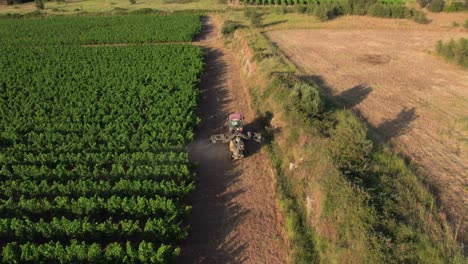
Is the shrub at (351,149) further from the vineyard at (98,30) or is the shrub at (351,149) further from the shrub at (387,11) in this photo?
the shrub at (387,11)

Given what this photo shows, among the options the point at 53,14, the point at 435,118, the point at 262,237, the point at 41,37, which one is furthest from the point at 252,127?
the point at 53,14

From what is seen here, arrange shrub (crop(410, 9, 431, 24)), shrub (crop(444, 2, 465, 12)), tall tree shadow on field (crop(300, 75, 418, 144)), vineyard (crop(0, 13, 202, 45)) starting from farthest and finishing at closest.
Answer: shrub (crop(444, 2, 465, 12))
shrub (crop(410, 9, 431, 24))
vineyard (crop(0, 13, 202, 45))
tall tree shadow on field (crop(300, 75, 418, 144))

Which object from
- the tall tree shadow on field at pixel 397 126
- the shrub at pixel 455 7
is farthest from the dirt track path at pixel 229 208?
the shrub at pixel 455 7

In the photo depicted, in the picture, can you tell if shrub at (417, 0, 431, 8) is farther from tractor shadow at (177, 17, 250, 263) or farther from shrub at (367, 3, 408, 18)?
tractor shadow at (177, 17, 250, 263)

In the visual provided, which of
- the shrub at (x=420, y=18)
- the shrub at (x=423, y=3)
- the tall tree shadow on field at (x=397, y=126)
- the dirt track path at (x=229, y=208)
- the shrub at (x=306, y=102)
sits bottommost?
the dirt track path at (x=229, y=208)

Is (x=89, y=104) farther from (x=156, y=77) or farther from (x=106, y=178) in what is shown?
(x=106, y=178)

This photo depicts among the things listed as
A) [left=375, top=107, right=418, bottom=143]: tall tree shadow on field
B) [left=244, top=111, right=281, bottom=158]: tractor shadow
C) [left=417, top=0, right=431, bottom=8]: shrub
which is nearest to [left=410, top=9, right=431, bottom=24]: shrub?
[left=417, top=0, right=431, bottom=8]: shrub

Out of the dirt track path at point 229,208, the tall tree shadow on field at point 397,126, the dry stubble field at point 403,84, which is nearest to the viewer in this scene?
the dirt track path at point 229,208
